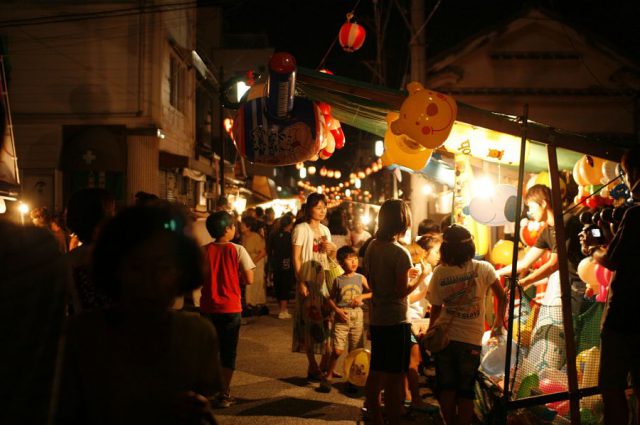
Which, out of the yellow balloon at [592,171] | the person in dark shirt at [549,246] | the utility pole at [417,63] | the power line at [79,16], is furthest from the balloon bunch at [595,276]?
the power line at [79,16]

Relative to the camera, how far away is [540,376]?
16.7 feet

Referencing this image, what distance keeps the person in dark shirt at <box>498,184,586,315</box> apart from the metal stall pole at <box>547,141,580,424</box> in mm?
995

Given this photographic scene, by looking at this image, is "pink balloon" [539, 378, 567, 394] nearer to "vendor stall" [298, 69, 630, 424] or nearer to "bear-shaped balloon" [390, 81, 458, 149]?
"vendor stall" [298, 69, 630, 424]

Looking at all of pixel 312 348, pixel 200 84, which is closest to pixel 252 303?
pixel 312 348

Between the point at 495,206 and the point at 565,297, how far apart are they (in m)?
2.98

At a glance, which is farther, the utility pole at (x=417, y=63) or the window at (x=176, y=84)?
the window at (x=176, y=84)

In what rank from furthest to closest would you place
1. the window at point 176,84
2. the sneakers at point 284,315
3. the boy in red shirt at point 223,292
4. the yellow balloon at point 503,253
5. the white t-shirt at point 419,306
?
the window at point 176,84, the sneakers at point 284,315, the yellow balloon at point 503,253, the white t-shirt at point 419,306, the boy in red shirt at point 223,292

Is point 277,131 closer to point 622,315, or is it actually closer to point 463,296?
point 463,296

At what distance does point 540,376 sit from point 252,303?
7.49 metres

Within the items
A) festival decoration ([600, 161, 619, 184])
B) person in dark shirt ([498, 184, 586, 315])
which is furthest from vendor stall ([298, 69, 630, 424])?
festival decoration ([600, 161, 619, 184])

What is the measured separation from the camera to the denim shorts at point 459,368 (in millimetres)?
4590

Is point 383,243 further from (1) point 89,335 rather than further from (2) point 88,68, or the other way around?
(2) point 88,68

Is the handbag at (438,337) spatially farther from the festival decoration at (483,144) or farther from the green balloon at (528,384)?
the festival decoration at (483,144)

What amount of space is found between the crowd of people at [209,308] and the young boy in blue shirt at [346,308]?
17 mm
